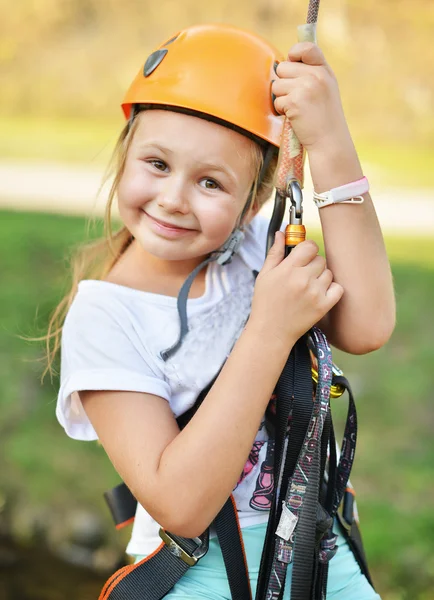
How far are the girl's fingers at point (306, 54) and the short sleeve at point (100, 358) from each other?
72cm

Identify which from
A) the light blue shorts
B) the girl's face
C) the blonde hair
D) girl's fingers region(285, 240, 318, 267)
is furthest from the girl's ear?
the light blue shorts

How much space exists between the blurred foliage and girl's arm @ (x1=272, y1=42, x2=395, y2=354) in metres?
10.5

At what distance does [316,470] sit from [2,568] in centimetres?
240

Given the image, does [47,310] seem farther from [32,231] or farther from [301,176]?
[301,176]

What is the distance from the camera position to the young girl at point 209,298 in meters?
1.76

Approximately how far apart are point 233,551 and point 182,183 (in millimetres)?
872

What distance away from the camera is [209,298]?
2.14 meters

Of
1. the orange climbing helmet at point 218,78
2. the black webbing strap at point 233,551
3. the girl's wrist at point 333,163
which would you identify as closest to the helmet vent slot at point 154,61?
the orange climbing helmet at point 218,78

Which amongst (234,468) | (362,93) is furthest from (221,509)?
(362,93)

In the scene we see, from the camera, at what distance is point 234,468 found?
1.74 meters

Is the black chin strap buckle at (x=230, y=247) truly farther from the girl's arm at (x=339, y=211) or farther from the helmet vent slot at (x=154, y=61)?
the helmet vent slot at (x=154, y=61)

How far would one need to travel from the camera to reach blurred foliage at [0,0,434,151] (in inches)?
489

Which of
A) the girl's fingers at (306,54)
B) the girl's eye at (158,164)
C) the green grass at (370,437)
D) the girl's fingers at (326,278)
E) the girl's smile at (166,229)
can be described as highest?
the girl's fingers at (306,54)

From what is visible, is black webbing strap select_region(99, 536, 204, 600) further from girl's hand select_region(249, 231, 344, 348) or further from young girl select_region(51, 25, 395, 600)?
girl's hand select_region(249, 231, 344, 348)
